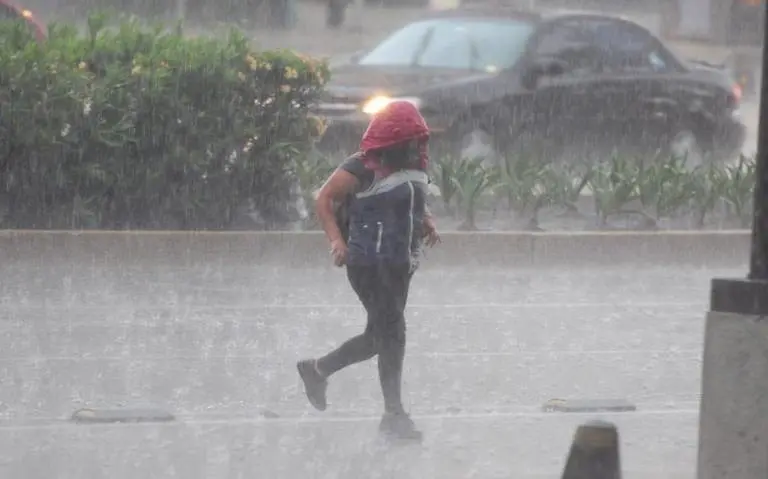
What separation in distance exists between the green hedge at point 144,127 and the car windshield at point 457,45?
12.4 feet

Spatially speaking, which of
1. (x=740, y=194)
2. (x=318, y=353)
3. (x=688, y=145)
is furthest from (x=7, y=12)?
(x=318, y=353)

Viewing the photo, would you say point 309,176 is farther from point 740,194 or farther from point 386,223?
point 386,223

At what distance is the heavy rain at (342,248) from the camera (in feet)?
26.4

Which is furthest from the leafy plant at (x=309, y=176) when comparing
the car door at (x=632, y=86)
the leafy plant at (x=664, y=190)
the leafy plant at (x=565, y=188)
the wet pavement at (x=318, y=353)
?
the car door at (x=632, y=86)

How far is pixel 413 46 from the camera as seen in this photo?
18.9 metres

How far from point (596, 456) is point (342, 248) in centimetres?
315

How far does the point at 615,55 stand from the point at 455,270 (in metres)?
6.44

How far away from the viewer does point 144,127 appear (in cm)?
1430

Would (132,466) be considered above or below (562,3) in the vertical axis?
above

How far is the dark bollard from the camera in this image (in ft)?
15.5

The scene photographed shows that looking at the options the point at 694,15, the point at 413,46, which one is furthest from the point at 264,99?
the point at 694,15

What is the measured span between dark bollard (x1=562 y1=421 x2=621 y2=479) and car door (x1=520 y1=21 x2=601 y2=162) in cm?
1345

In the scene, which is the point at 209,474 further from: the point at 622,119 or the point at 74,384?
the point at 622,119

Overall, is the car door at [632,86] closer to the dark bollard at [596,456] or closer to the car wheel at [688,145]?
the car wheel at [688,145]
